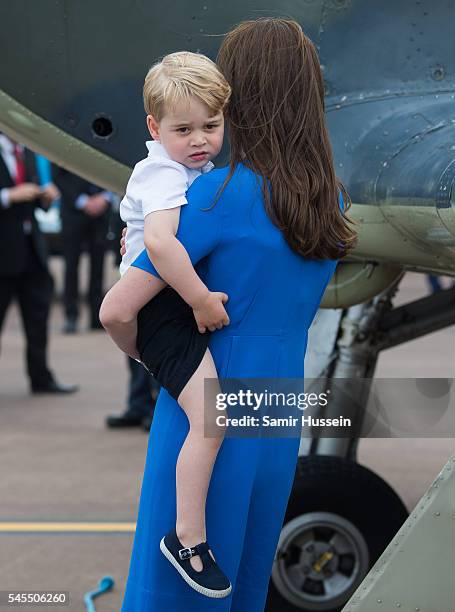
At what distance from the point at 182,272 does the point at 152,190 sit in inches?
7.4

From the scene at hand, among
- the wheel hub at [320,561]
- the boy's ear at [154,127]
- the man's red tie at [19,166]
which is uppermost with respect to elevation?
the boy's ear at [154,127]

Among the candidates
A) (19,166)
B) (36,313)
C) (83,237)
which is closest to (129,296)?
(19,166)

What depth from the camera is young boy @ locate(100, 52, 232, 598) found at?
240cm

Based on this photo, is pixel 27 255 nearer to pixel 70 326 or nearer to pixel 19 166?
pixel 19 166

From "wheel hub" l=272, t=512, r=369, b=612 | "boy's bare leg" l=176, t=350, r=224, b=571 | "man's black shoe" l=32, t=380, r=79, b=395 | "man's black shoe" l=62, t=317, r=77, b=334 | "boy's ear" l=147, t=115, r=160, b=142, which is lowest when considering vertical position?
"man's black shoe" l=62, t=317, r=77, b=334

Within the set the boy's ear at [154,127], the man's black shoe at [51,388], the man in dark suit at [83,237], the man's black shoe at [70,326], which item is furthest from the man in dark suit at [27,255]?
the boy's ear at [154,127]

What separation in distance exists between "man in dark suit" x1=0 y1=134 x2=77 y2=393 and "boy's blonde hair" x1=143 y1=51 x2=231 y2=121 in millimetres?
5709

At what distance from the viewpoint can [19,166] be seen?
8.51m

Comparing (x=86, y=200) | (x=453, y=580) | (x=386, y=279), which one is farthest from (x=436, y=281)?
(x=453, y=580)

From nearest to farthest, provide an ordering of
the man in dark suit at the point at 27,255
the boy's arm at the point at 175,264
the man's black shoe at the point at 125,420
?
the boy's arm at the point at 175,264
the man's black shoe at the point at 125,420
the man in dark suit at the point at 27,255

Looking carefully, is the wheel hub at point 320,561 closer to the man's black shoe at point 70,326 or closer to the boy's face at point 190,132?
the boy's face at point 190,132

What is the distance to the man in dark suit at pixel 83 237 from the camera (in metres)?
11.2

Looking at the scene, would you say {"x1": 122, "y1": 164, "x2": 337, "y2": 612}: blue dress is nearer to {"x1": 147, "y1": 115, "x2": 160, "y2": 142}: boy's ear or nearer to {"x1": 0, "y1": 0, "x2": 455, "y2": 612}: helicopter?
{"x1": 147, "y1": 115, "x2": 160, "y2": 142}: boy's ear

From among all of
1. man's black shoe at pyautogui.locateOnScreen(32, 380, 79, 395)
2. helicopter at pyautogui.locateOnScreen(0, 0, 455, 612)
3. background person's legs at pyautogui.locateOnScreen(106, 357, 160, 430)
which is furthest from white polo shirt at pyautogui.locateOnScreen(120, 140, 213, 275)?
man's black shoe at pyautogui.locateOnScreen(32, 380, 79, 395)
